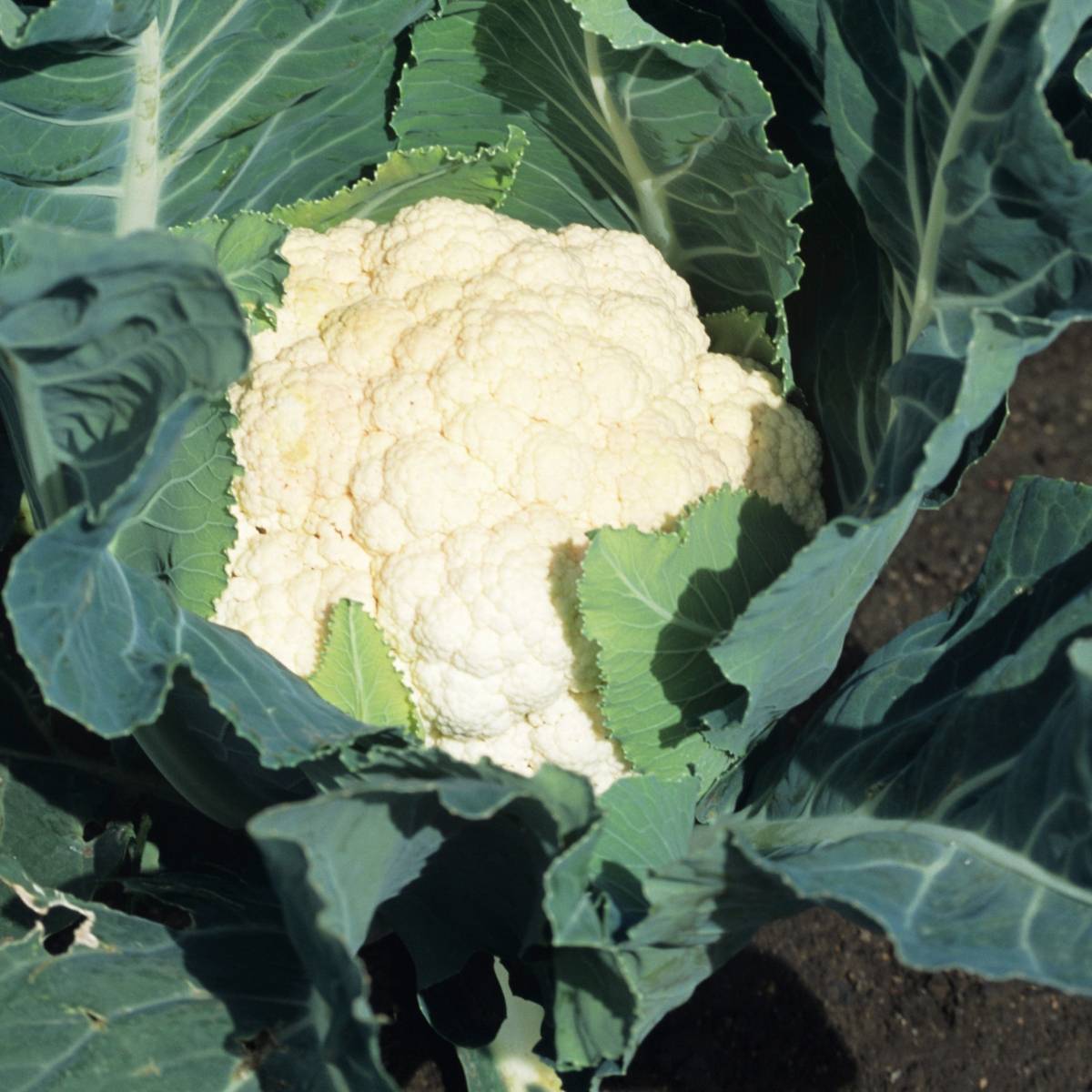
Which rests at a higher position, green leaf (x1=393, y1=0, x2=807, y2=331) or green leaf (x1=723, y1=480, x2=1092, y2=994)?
green leaf (x1=393, y1=0, x2=807, y2=331)

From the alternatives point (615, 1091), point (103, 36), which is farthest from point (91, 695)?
point (615, 1091)

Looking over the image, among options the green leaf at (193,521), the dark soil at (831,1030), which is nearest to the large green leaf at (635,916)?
the green leaf at (193,521)

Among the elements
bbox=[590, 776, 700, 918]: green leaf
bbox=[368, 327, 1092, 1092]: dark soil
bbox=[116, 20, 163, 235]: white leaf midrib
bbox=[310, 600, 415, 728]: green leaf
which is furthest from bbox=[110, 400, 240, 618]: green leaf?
bbox=[368, 327, 1092, 1092]: dark soil

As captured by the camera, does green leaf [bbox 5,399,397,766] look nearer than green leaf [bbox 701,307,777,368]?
Yes

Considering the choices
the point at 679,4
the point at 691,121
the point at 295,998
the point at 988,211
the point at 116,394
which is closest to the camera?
the point at 116,394

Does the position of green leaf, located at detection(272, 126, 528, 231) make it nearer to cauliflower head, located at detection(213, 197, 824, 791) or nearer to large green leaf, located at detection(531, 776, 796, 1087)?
cauliflower head, located at detection(213, 197, 824, 791)

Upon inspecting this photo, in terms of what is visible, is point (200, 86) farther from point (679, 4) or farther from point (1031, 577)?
point (1031, 577)
